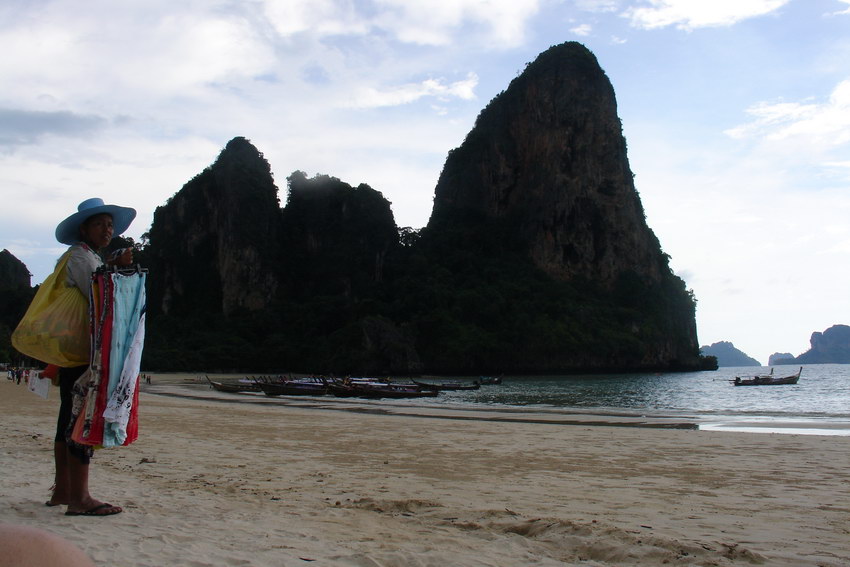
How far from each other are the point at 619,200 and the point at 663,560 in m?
99.1

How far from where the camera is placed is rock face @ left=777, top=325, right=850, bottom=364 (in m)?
190

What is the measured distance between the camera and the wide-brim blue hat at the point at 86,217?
412 cm

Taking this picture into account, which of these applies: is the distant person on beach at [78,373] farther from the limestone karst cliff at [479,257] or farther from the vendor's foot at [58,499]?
the limestone karst cliff at [479,257]

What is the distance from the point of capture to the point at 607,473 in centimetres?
732

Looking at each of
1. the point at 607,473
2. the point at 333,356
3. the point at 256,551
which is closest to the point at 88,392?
the point at 256,551

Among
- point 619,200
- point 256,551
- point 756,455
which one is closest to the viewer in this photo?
point 256,551

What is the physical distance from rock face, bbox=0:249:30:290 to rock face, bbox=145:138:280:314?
2230 cm

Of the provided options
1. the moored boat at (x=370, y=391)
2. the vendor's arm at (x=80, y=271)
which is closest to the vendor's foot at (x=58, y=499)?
the vendor's arm at (x=80, y=271)

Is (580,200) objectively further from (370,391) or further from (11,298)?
(11,298)

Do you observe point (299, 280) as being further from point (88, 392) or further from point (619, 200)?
point (88, 392)

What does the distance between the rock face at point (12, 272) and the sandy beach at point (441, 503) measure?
361ft

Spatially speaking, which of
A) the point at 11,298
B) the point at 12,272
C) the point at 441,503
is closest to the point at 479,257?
the point at 11,298

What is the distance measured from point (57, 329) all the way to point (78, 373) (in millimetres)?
289

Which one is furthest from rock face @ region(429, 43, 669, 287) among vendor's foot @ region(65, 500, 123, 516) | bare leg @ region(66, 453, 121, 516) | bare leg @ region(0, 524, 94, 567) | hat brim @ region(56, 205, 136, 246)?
bare leg @ region(0, 524, 94, 567)
